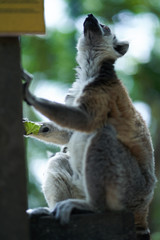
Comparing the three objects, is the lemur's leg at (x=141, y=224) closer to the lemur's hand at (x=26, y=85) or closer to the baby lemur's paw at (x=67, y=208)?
the baby lemur's paw at (x=67, y=208)

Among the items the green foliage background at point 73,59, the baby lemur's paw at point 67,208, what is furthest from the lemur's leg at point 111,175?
the green foliage background at point 73,59

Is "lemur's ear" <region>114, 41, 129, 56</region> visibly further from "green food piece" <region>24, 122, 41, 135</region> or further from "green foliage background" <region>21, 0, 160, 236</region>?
"green foliage background" <region>21, 0, 160, 236</region>

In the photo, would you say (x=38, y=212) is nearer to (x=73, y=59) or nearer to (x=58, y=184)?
(x=58, y=184)

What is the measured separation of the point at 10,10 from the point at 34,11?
32cm

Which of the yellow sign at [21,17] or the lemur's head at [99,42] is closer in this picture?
the yellow sign at [21,17]

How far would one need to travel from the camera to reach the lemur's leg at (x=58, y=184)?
7.89 m

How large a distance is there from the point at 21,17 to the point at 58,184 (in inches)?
116

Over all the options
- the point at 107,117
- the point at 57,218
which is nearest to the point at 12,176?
the point at 57,218

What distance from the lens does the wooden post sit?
233 inches

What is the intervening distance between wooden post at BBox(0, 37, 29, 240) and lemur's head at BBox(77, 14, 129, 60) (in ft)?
7.77

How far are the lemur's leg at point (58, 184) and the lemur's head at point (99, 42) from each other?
2.02 m

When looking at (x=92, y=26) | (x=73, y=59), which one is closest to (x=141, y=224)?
(x=92, y=26)

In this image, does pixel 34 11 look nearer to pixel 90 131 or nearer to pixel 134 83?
pixel 90 131

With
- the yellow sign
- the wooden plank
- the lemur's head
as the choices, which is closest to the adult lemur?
the lemur's head
